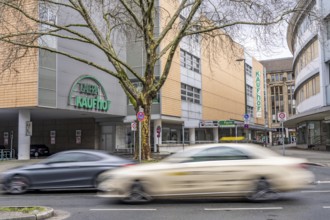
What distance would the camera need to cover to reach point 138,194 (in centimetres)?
1000

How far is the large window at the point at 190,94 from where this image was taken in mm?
45844

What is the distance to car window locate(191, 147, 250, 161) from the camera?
984 cm

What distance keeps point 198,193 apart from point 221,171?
2.49 feet

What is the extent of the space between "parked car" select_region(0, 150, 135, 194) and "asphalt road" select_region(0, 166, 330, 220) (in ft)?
2.84

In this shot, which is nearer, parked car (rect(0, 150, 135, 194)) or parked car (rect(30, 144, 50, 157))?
parked car (rect(0, 150, 135, 194))

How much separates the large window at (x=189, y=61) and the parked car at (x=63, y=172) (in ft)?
109

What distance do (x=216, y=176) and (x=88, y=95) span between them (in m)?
28.2

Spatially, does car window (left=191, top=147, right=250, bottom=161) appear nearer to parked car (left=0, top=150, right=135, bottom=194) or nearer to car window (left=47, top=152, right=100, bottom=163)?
parked car (left=0, top=150, right=135, bottom=194)

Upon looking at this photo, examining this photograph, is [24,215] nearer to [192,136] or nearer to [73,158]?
[73,158]

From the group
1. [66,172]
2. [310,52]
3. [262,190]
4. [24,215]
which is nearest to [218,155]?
[262,190]

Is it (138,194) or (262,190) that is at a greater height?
(262,190)

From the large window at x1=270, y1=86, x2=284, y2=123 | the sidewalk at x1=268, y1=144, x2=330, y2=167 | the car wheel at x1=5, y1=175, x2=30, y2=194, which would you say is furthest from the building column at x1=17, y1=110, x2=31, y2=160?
the large window at x1=270, y1=86, x2=284, y2=123

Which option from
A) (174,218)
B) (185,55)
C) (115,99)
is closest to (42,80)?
(115,99)

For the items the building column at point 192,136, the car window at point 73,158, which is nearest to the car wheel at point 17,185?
the car window at point 73,158
